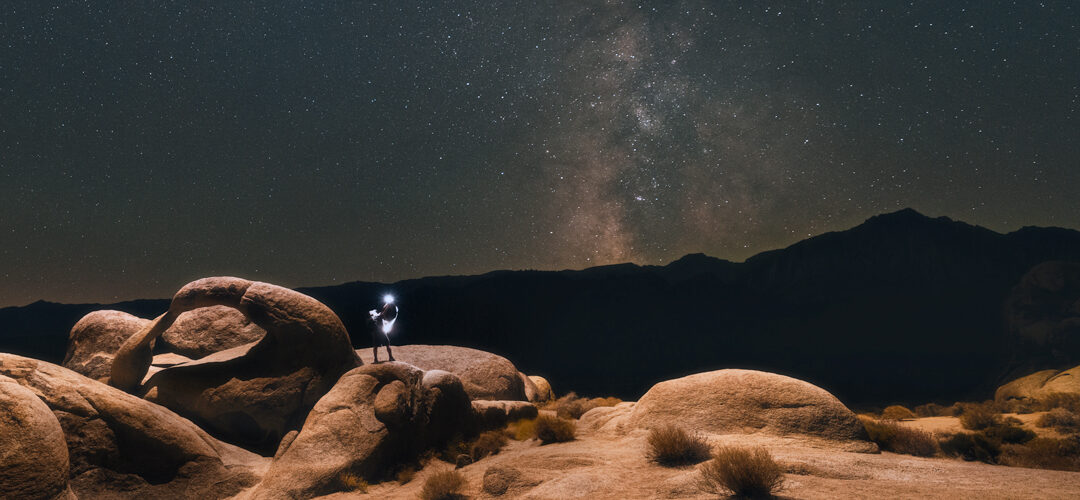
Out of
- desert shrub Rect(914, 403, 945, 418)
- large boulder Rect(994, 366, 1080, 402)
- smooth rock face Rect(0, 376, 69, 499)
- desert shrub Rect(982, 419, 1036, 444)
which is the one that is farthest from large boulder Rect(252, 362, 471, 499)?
large boulder Rect(994, 366, 1080, 402)

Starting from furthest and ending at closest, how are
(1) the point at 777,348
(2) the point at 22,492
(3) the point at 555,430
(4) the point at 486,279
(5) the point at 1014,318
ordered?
1. (4) the point at 486,279
2. (1) the point at 777,348
3. (5) the point at 1014,318
4. (3) the point at 555,430
5. (2) the point at 22,492

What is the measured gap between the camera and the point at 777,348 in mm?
A: 67438

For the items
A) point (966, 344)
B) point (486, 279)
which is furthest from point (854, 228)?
point (486, 279)

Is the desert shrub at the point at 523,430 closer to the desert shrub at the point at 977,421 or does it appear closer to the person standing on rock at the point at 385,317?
the person standing on rock at the point at 385,317

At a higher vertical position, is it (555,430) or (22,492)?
(22,492)

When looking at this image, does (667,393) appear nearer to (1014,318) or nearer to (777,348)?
(1014,318)

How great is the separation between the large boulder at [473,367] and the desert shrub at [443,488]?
7119mm

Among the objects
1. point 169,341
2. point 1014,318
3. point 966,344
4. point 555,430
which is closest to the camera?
point 555,430

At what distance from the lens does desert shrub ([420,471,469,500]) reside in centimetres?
655

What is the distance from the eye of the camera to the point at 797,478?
5.49 meters

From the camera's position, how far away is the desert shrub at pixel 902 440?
774 centimetres

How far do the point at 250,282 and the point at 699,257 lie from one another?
268 feet

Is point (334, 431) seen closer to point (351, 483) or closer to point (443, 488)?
point (351, 483)

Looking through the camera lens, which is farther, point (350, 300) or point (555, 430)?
point (350, 300)
